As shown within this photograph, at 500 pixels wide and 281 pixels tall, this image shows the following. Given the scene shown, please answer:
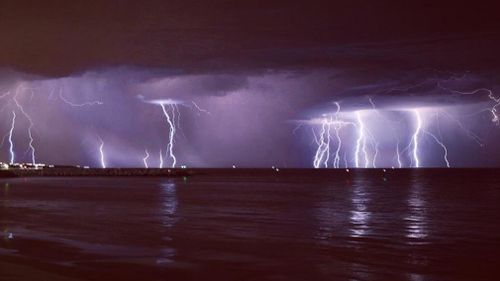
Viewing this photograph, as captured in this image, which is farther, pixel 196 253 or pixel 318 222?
pixel 318 222

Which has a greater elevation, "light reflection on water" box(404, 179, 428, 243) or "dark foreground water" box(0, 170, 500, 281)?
"dark foreground water" box(0, 170, 500, 281)

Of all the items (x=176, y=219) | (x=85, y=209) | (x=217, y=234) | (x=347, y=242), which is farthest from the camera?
(x=85, y=209)

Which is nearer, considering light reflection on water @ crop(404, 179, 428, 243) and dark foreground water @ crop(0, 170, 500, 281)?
dark foreground water @ crop(0, 170, 500, 281)

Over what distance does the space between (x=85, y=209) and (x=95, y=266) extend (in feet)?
60.5

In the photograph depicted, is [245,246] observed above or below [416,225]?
above

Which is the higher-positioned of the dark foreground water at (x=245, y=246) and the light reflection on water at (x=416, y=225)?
the dark foreground water at (x=245, y=246)

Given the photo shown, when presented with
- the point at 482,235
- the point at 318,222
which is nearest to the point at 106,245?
the point at 318,222

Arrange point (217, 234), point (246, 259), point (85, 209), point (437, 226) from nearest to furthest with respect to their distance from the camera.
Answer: point (246, 259), point (217, 234), point (437, 226), point (85, 209)

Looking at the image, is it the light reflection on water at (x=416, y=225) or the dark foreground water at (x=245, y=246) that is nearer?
the dark foreground water at (x=245, y=246)

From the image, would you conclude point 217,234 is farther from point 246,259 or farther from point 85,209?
point 85,209

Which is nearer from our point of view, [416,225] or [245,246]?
[245,246]

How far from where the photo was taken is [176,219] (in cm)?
2575

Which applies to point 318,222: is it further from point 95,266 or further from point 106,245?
point 95,266

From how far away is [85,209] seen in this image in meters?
31.3
